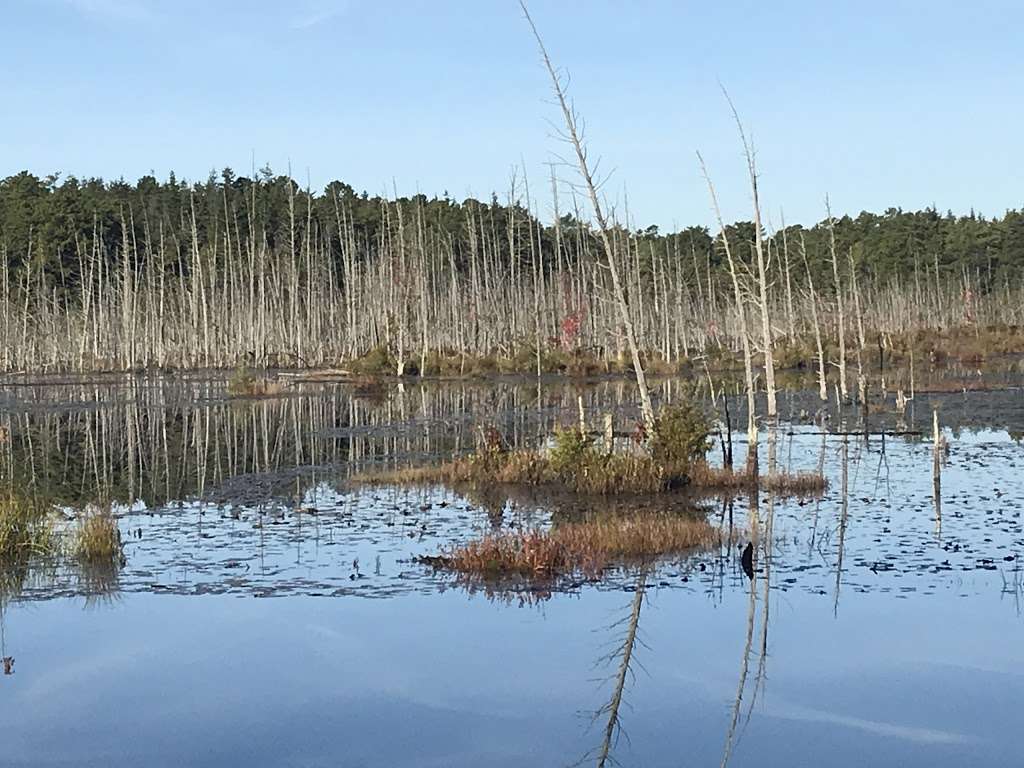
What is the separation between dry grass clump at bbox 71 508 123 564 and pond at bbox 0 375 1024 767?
1.04 feet

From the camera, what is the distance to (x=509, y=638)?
38.0 feet

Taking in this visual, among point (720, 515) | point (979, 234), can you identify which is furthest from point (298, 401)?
point (979, 234)

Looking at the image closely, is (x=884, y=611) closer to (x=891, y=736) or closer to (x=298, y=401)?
(x=891, y=736)

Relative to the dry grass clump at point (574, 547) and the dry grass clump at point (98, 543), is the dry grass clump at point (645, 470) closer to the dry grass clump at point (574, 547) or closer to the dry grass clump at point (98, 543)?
the dry grass clump at point (574, 547)

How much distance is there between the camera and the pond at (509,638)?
28.8ft

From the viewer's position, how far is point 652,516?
57.5 feet

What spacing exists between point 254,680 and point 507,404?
104 feet

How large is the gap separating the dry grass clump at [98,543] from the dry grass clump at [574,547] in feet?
13.8

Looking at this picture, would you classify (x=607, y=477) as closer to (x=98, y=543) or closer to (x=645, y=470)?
(x=645, y=470)

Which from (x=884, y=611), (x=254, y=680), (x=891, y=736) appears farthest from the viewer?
(x=884, y=611)

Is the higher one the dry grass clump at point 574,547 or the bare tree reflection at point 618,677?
the dry grass clump at point 574,547

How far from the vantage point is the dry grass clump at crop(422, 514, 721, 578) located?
1435cm

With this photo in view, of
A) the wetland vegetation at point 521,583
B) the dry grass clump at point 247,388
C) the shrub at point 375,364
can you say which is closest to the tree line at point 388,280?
the shrub at point 375,364

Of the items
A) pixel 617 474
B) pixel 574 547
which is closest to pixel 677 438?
pixel 617 474
